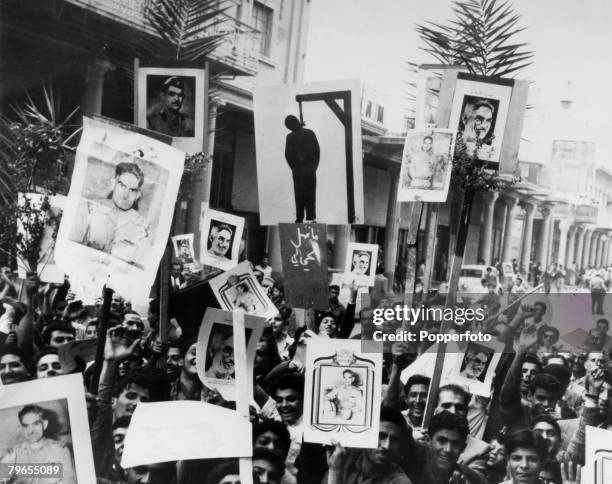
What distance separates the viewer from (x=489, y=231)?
2322 mm

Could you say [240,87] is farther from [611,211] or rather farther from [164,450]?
[611,211]

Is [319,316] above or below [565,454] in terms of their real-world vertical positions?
above

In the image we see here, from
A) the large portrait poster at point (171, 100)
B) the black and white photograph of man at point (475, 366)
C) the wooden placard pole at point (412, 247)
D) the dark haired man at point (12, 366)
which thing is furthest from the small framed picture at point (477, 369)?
the dark haired man at point (12, 366)

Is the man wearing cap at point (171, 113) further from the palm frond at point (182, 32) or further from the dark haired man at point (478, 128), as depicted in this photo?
the dark haired man at point (478, 128)

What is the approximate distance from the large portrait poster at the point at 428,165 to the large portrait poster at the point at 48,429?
1268mm

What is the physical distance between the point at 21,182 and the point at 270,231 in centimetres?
85

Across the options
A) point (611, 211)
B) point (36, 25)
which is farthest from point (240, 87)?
point (611, 211)

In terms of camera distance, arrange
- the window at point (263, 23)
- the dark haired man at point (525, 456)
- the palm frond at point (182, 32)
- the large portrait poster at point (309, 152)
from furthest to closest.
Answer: the window at point (263, 23)
the palm frond at point (182, 32)
the large portrait poster at point (309, 152)
the dark haired man at point (525, 456)

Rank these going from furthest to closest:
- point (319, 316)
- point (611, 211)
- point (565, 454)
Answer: point (611, 211), point (319, 316), point (565, 454)

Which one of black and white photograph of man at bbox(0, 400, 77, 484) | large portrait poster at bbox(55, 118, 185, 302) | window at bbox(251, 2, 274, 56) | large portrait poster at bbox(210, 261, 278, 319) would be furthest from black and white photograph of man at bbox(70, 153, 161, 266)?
window at bbox(251, 2, 274, 56)

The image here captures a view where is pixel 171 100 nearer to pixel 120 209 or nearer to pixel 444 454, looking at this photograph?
pixel 120 209

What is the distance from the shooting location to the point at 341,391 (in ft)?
7.24

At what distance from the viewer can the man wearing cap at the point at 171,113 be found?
2.27 m

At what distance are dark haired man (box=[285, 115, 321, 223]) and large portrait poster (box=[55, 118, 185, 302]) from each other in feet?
1.21
